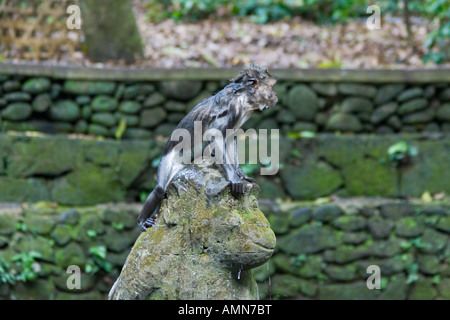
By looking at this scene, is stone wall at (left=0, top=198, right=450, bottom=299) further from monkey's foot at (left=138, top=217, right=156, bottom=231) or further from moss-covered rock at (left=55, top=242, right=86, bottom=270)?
monkey's foot at (left=138, top=217, right=156, bottom=231)

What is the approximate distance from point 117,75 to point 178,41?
1.71 m

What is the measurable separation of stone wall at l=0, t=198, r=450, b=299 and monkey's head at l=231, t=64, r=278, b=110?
371 cm

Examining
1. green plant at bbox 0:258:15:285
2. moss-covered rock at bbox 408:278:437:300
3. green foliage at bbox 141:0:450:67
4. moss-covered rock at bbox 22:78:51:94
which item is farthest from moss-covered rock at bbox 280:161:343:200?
green plant at bbox 0:258:15:285

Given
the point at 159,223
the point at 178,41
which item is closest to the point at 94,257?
the point at 178,41

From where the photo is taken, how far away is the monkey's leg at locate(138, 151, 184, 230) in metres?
3.80

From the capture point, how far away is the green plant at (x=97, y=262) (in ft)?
24.1

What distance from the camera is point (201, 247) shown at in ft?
11.5

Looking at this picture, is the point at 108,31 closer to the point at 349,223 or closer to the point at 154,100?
the point at 154,100

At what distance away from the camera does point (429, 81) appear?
761cm

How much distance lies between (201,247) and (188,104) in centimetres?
430

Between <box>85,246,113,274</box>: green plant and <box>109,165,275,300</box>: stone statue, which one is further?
<box>85,246,113,274</box>: green plant
